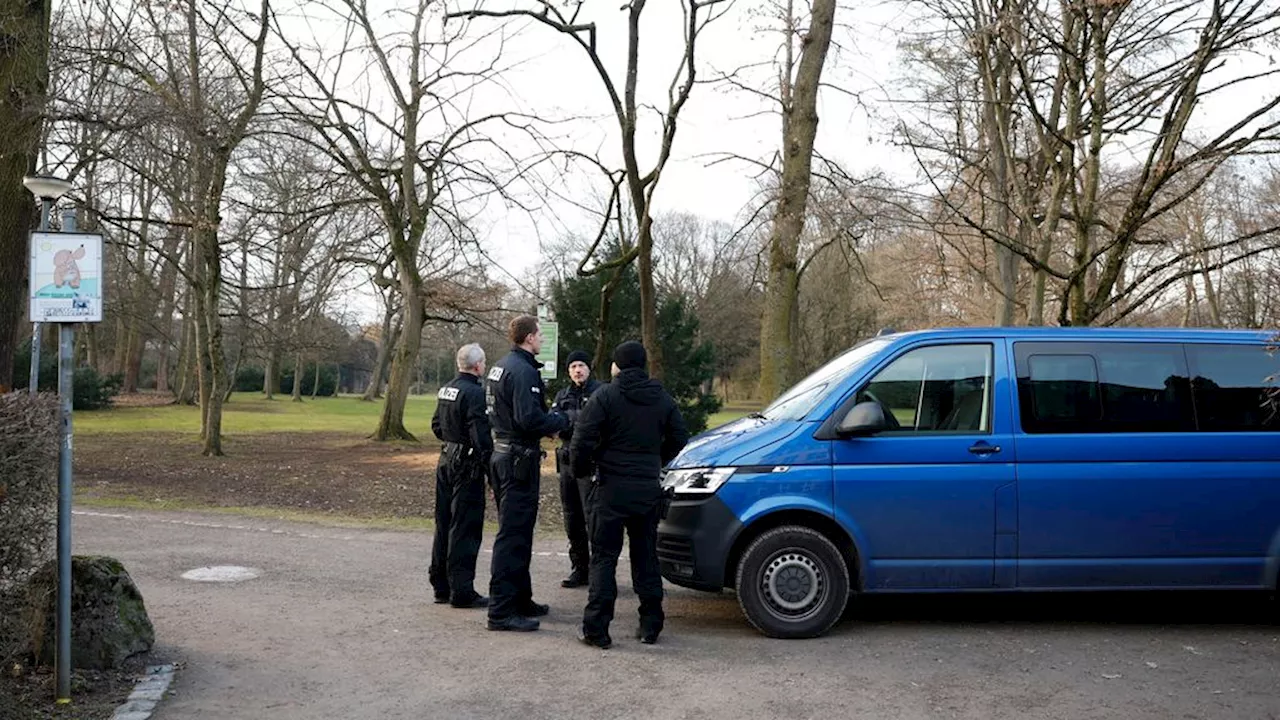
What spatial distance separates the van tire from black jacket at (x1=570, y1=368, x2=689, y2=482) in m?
0.89

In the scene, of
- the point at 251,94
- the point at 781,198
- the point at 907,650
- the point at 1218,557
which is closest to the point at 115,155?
the point at 251,94

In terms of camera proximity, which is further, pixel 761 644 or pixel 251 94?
pixel 251 94

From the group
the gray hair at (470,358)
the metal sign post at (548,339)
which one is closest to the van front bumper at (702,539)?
the gray hair at (470,358)

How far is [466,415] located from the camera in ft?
25.6

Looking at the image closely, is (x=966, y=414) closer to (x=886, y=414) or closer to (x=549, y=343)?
(x=886, y=414)

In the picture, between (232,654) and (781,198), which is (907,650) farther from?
(781,198)

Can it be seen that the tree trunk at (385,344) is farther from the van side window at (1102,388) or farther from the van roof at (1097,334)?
the van side window at (1102,388)

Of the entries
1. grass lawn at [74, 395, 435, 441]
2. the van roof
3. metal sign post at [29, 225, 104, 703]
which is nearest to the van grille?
the van roof

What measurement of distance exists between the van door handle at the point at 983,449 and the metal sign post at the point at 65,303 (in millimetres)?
5301

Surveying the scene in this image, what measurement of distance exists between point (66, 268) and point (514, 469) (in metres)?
3.04

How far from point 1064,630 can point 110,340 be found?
50906mm

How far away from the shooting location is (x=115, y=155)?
16109mm

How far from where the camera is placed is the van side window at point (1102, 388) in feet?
23.7

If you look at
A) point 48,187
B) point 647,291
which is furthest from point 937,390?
point 647,291
